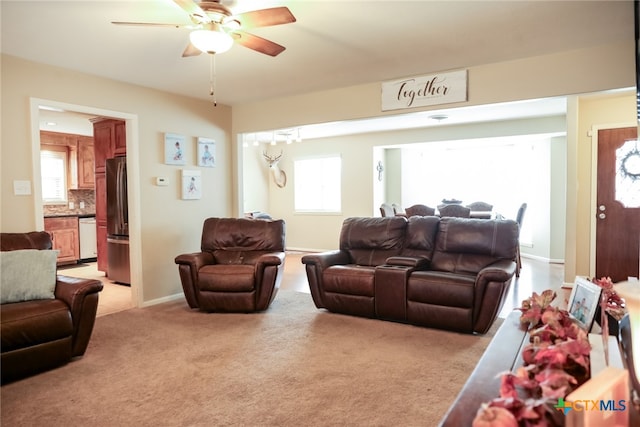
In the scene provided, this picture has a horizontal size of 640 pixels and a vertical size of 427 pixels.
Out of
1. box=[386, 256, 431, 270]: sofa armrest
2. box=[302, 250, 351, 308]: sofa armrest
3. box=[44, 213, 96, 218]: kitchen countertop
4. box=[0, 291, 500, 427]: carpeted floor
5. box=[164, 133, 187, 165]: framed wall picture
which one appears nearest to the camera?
box=[0, 291, 500, 427]: carpeted floor

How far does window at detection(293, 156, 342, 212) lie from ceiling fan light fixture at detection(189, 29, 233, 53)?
19.9 ft

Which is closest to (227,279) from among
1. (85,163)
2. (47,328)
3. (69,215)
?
(47,328)

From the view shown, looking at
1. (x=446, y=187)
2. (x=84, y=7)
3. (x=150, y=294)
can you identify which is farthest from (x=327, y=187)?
(x=84, y=7)

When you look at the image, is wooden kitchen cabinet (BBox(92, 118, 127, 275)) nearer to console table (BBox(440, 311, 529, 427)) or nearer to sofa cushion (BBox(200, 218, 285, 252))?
sofa cushion (BBox(200, 218, 285, 252))

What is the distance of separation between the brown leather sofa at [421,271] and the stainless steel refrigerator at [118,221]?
2.72 meters

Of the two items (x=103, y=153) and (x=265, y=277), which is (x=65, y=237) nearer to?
(x=103, y=153)

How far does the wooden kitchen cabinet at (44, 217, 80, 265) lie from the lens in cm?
665

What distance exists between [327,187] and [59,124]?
503 cm

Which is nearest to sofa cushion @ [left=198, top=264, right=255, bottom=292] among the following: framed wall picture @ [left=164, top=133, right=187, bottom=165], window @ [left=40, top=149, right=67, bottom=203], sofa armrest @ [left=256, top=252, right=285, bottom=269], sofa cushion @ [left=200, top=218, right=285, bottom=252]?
sofa armrest @ [left=256, top=252, right=285, bottom=269]

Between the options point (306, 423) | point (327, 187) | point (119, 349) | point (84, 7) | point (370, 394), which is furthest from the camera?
point (327, 187)

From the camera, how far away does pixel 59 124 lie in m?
6.32

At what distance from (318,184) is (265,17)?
6558 mm

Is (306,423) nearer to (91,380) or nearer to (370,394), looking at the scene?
(370,394)

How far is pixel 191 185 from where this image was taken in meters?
5.03
